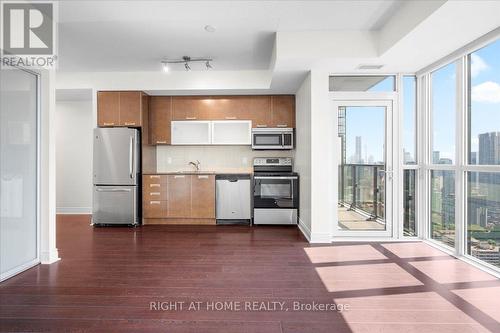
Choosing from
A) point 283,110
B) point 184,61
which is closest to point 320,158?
point 283,110

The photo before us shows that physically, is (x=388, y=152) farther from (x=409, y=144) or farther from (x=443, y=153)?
(x=443, y=153)

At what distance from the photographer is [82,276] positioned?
9.10 feet

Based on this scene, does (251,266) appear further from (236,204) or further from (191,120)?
(191,120)

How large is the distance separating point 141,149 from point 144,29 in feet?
7.55

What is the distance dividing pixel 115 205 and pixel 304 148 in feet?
11.1

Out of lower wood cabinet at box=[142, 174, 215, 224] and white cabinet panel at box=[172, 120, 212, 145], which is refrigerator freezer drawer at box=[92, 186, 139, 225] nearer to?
lower wood cabinet at box=[142, 174, 215, 224]

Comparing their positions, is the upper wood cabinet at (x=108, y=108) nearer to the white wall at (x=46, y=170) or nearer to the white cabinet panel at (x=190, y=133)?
the white cabinet panel at (x=190, y=133)

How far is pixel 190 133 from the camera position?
5523mm

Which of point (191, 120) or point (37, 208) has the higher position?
point (191, 120)

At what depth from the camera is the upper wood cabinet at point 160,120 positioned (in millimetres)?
5500

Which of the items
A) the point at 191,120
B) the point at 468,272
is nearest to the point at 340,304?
the point at 468,272

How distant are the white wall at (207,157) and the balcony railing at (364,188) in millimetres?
2123

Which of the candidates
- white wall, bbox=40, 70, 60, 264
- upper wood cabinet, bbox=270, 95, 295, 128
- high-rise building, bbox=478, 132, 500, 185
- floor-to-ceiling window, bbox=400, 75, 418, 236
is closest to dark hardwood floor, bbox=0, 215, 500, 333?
white wall, bbox=40, 70, 60, 264

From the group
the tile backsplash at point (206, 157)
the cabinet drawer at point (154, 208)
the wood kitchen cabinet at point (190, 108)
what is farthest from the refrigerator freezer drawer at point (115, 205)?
the wood kitchen cabinet at point (190, 108)
